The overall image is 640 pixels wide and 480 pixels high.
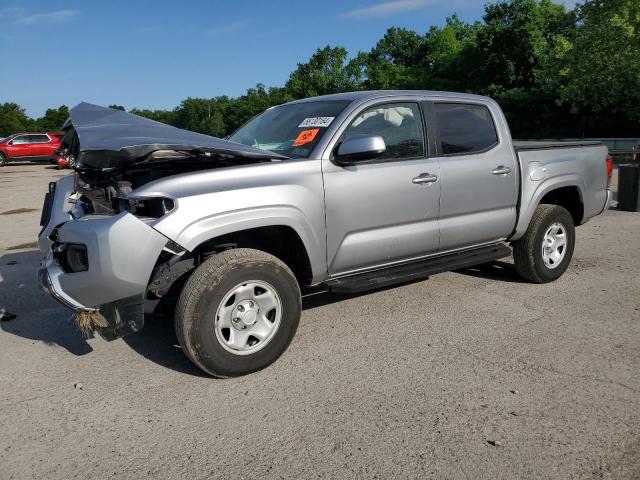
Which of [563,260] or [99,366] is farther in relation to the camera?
[563,260]

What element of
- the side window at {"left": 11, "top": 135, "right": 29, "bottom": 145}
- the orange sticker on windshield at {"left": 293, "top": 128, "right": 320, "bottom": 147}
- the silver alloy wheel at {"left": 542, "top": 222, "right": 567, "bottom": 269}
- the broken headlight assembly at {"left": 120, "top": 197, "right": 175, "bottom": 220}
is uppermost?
the side window at {"left": 11, "top": 135, "right": 29, "bottom": 145}

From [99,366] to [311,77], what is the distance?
6168cm

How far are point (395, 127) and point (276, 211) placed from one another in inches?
56.4

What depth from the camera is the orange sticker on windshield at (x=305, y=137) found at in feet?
13.8

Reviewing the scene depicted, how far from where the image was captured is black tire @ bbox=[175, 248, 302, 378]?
3.38 meters

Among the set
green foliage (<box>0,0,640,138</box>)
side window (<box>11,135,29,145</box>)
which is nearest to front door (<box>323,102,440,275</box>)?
green foliage (<box>0,0,640,138</box>)

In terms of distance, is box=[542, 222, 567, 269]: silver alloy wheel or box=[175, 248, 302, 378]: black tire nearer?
box=[175, 248, 302, 378]: black tire

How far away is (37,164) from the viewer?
32156mm

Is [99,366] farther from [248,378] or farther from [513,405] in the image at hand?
[513,405]

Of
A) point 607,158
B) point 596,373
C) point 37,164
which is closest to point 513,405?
point 596,373

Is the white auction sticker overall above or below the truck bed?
above

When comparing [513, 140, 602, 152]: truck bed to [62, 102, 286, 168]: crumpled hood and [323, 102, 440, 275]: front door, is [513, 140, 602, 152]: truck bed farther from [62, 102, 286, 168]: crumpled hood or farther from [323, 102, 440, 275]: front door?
[62, 102, 286, 168]: crumpled hood

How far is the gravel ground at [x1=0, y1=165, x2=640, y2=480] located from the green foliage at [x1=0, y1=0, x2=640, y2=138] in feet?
87.0

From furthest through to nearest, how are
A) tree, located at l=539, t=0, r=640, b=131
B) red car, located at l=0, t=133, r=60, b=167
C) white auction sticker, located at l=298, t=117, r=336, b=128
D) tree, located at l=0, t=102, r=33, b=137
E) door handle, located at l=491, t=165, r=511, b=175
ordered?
tree, located at l=0, t=102, r=33, b=137
red car, located at l=0, t=133, r=60, b=167
tree, located at l=539, t=0, r=640, b=131
door handle, located at l=491, t=165, r=511, b=175
white auction sticker, located at l=298, t=117, r=336, b=128
